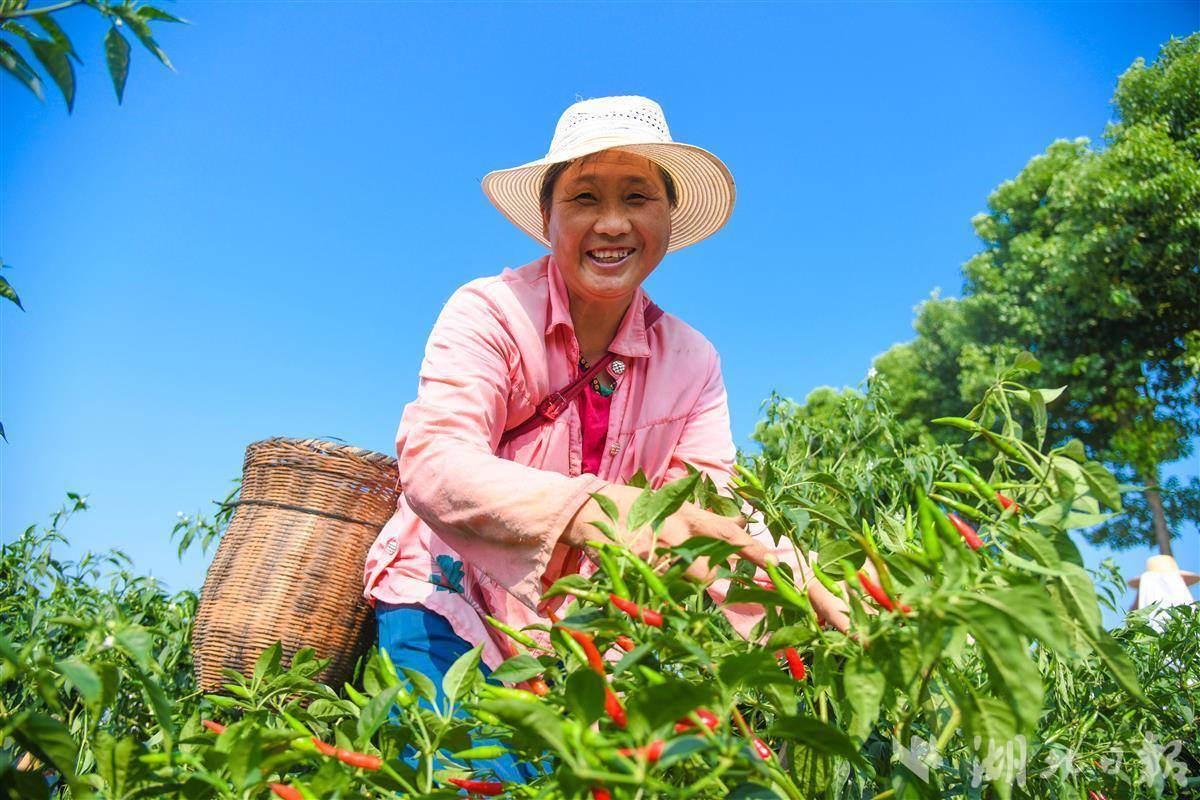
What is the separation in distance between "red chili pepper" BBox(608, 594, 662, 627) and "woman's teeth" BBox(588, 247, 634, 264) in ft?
4.53

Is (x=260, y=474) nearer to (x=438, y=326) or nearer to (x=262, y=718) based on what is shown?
(x=438, y=326)

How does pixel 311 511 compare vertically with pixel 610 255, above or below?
below

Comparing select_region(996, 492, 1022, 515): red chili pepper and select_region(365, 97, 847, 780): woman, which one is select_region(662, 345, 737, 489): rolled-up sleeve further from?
select_region(996, 492, 1022, 515): red chili pepper

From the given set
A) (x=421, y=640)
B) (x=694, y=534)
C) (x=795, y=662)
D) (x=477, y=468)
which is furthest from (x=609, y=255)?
(x=795, y=662)

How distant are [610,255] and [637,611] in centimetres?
141

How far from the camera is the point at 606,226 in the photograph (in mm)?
1989

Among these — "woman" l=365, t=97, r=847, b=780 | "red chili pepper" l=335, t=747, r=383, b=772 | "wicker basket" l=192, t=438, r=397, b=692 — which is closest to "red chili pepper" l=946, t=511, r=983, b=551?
"red chili pepper" l=335, t=747, r=383, b=772

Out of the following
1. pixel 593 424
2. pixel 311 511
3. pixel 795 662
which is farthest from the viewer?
pixel 311 511

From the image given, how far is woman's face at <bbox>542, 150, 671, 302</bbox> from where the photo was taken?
79.1 inches

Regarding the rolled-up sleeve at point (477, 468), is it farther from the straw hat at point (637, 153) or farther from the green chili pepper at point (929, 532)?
the green chili pepper at point (929, 532)

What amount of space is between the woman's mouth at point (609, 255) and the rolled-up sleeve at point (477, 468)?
267 millimetres

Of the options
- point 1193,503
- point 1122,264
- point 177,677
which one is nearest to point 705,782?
point 177,677

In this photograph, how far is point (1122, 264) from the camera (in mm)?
13477

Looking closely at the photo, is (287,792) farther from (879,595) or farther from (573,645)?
(879,595)
